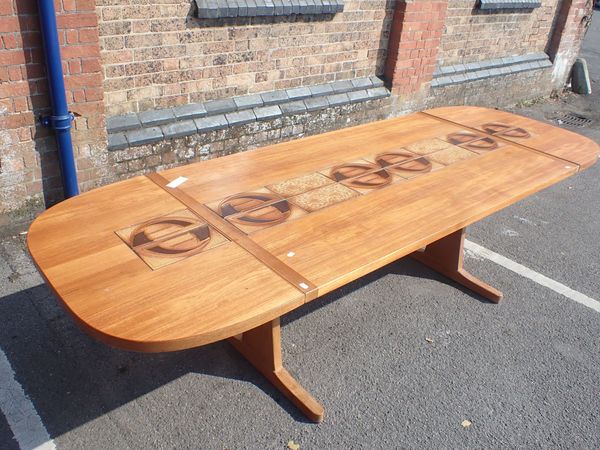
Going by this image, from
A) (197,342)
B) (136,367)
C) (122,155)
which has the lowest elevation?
(136,367)

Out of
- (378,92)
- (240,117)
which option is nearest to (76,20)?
(240,117)

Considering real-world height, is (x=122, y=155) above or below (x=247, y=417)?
above

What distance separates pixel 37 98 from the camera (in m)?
3.35

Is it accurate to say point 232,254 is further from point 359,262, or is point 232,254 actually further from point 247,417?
point 247,417

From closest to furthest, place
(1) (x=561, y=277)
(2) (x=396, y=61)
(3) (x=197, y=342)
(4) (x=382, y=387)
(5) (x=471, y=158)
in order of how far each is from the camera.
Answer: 1. (3) (x=197, y=342)
2. (4) (x=382, y=387)
3. (5) (x=471, y=158)
4. (1) (x=561, y=277)
5. (2) (x=396, y=61)

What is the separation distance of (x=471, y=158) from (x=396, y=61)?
2.42 m

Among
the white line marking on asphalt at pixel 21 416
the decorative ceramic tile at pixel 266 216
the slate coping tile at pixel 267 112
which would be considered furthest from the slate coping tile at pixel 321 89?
the white line marking on asphalt at pixel 21 416

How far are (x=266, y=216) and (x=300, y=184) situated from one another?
0.42 metres

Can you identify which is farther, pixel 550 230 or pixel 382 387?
pixel 550 230

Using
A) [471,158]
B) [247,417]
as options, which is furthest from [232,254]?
[471,158]

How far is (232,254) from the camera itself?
2150 millimetres

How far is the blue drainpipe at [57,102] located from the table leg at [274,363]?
167cm

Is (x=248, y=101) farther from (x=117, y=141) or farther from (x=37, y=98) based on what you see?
(x=37, y=98)

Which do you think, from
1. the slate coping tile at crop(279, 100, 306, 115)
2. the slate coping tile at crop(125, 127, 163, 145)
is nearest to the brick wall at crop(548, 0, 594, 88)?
the slate coping tile at crop(279, 100, 306, 115)
